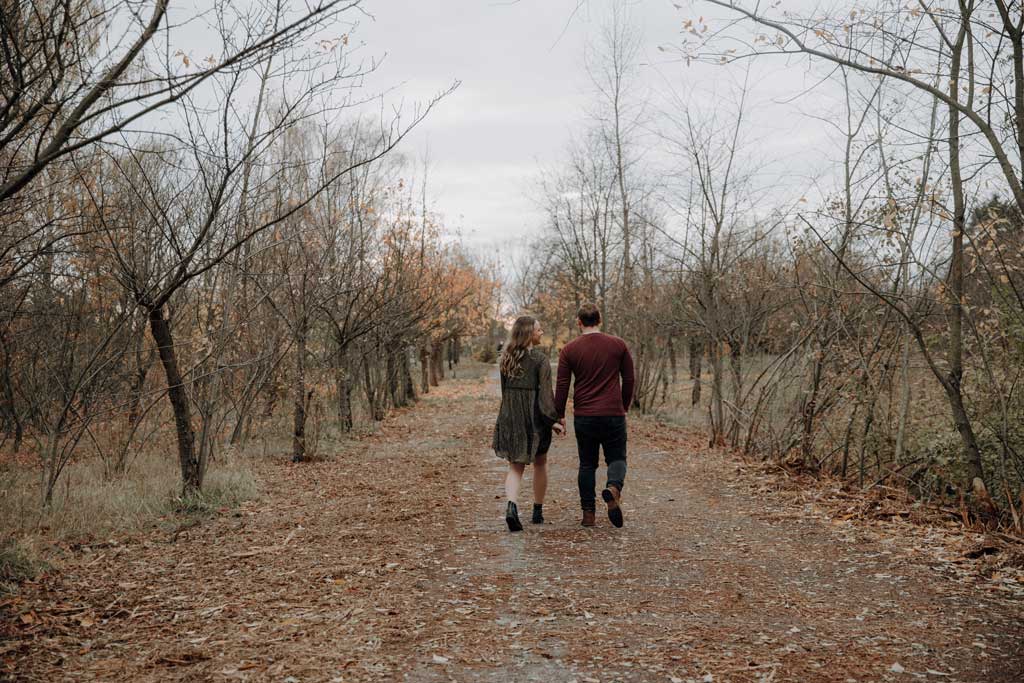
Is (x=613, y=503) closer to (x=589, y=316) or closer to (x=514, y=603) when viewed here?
(x=589, y=316)

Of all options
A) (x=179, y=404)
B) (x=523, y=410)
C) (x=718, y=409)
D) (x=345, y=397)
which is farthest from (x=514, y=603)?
(x=345, y=397)

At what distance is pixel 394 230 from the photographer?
18859 millimetres

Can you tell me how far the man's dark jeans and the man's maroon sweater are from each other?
8 centimetres

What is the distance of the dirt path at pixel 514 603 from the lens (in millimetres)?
4070

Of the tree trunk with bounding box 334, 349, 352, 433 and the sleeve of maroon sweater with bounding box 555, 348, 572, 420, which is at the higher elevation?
the sleeve of maroon sweater with bounding box 555, 348, 572, 420

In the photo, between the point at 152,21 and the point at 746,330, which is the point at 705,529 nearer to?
the point at 152,21

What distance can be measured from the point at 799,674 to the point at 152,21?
469 centimetres

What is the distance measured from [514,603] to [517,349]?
8.33 feet

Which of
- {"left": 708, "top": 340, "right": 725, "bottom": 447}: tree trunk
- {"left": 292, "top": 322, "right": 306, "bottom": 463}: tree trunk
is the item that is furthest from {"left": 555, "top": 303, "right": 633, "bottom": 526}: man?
{"left": 292, "top": 322, "right": 306, "bottom": 463}: tree trunk

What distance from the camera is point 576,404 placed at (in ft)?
22.2

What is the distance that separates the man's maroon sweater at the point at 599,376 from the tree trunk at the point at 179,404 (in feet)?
12.9

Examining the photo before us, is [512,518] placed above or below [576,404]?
below

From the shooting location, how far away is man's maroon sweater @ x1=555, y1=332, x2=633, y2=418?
22.4ft

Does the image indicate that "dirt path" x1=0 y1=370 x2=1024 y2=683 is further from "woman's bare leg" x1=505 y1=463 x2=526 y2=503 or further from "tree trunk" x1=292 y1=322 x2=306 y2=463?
"tree trunk" x1=292 y1=322 x2=306 y2=463
